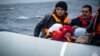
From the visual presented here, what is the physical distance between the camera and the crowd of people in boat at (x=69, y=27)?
1.34 meters

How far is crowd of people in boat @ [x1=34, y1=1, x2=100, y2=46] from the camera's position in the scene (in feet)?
4.40

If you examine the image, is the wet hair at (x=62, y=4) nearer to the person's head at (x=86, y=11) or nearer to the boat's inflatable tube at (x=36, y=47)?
the person's head at (x=86, y=11)

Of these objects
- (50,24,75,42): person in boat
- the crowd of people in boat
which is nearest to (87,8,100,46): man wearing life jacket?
the crowd of people in boat

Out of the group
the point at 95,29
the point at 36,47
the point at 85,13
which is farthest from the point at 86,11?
the point at 36,47

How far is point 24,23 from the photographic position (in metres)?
1.50

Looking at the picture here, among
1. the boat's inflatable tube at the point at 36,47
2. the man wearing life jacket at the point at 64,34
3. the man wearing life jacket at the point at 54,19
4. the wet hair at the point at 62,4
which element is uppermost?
the wet hair at the point at 62,4

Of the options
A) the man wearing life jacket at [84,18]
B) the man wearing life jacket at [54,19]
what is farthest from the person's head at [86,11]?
the man wearing life jacket at [54,19]

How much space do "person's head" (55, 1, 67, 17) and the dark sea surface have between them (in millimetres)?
27

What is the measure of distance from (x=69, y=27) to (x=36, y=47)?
249 millimetres

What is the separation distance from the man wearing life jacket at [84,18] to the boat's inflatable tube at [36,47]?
15cm

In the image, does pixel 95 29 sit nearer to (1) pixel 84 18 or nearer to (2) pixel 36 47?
(1) pixel 84 18

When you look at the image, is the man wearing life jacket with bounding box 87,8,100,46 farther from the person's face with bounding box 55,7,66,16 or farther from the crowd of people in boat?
the person's face with bounding box 55,7,66,16

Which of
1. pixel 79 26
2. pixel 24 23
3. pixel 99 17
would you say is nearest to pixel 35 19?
pixel 24 23

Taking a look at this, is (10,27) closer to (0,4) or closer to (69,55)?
(0,4)
